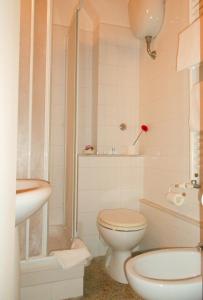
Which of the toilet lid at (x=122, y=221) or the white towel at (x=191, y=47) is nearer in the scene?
the white towel at (x=191, y=47)

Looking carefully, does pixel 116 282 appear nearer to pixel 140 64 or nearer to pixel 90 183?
pixel 90 183

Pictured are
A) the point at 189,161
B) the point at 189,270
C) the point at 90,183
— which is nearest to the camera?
the point at 189,270

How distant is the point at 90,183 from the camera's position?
2.11m

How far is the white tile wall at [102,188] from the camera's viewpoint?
6.88 ft

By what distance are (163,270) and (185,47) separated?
1362 millimetres

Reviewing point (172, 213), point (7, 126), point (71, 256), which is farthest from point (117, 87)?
point (7, 126)

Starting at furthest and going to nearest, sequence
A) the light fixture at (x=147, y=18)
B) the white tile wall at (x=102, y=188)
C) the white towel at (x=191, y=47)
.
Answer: the white tile wall at (x=102, y=188), the light fixture at (x=147, y=18), the white towel at (x=191, y=47)

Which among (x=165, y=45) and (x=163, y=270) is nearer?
(x=163, y=270)

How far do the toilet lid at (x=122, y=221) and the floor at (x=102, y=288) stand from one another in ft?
1.40

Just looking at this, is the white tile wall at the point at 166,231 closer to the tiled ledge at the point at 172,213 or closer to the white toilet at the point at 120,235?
the tiled ledge at the point at 172,213

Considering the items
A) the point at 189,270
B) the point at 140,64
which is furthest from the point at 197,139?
the point at 140,64

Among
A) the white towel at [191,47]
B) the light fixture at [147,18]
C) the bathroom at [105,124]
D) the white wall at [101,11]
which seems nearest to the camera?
the bathroom at [105,124]

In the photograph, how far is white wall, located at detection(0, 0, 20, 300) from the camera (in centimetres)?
52

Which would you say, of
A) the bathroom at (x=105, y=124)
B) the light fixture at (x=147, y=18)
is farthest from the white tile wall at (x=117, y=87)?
the light fixture at (x=147, y=18)
